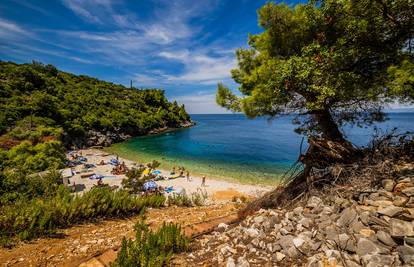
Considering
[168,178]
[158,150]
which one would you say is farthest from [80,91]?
[168,178]

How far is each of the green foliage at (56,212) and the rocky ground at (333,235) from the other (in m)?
5.02

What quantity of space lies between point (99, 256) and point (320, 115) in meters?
7.71

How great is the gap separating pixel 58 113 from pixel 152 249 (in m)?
46.5

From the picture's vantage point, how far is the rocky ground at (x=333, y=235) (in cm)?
317

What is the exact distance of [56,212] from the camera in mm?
6828

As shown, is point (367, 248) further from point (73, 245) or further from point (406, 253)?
point (73, 245)

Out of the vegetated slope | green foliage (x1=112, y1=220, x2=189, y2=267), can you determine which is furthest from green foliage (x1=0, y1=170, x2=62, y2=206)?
the vegetated slope

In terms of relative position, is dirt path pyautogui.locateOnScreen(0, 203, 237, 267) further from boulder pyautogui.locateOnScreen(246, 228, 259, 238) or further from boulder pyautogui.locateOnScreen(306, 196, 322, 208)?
boulder pyautogui.locateOnScreen(306, 196, 322, 208)

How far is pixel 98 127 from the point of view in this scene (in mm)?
47250

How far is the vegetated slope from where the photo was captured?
2984 cm

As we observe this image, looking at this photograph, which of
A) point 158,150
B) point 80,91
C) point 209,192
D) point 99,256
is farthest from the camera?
point 80,91

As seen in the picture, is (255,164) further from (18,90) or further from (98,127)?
(18,90)

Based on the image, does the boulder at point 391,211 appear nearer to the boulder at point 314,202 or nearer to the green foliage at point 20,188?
the boulder at point 314,202

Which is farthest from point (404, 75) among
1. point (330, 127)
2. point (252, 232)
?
point (252, 232)
